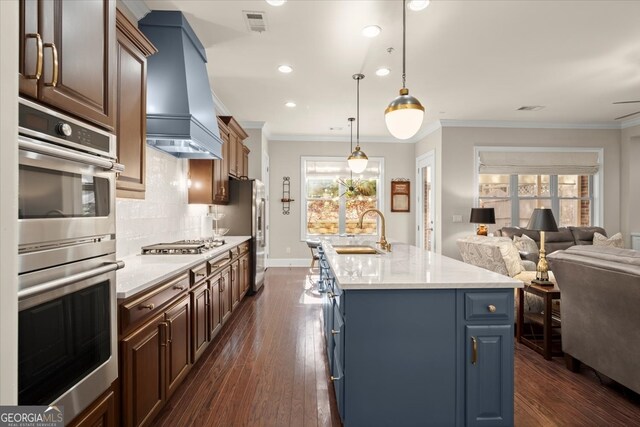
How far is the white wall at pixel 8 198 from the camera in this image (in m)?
0.60

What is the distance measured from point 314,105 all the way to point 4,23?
5115mm

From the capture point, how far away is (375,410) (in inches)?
71.0

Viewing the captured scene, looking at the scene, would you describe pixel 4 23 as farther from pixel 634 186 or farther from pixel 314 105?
pixel 634 186

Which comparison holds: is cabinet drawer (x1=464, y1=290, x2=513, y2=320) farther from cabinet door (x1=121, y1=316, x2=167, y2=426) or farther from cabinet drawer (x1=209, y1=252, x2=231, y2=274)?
cabinet drawer (x1=209, y1=252, x2=231, y2=274)

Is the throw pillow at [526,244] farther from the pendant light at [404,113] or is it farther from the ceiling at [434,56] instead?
the pendant light at [404,113]

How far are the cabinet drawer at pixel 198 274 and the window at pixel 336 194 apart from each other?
4.94 metres

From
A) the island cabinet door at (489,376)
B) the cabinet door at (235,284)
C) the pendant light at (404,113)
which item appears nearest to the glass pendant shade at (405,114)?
the pendant light at (404,113)

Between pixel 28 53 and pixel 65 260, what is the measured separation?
646 millimetres

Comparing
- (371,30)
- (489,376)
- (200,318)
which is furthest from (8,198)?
(371,30)

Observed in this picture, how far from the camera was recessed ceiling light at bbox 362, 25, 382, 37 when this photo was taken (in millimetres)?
3129

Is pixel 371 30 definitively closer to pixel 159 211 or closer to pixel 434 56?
pixel 434 56

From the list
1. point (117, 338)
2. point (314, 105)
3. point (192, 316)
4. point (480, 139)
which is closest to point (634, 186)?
point (480, 139)

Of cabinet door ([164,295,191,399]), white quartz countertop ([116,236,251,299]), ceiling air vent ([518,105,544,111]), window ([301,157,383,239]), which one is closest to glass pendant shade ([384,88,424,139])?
white quartz countertop ([116,236,251,299])

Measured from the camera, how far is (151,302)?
188 centimetres
